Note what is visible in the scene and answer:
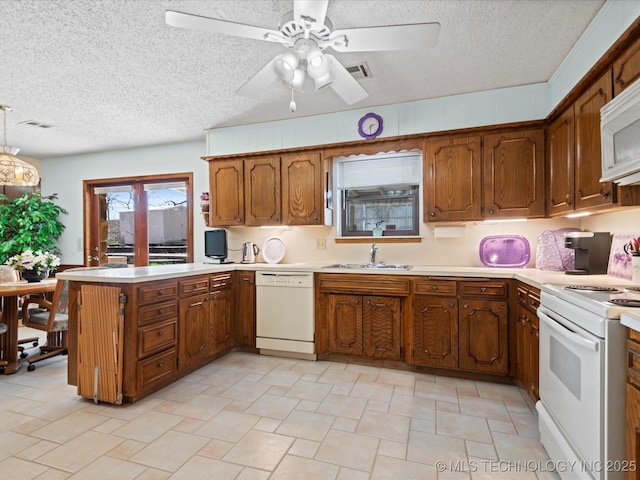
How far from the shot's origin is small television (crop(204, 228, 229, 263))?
4.09 meters

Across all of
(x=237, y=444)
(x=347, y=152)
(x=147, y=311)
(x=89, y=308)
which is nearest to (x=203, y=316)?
(x=147, y=311)

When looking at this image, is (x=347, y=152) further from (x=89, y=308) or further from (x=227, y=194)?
(x=89, y=308)

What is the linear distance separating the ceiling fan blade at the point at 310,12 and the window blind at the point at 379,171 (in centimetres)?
216

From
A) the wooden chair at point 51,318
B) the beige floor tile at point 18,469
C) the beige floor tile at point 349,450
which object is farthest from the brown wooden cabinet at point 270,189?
the beige floor tile at point 18,469

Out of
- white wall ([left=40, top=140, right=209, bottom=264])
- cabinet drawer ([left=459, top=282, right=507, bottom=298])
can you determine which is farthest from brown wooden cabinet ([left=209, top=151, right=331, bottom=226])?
cabinet drawer ([left=459, top=282, right=507, bottom=298])

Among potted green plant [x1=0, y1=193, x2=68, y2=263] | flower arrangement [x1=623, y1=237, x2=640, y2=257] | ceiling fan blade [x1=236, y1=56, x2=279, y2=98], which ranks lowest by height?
flower arrangement [x1=623, y1=237, x2=640, y2=257]

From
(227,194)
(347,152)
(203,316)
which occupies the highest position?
(347,152)

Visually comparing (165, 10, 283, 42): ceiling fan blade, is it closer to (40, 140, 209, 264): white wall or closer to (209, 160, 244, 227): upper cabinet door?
(209, 160, 244, 227): upper cabinet door

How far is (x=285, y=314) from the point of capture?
3322mm

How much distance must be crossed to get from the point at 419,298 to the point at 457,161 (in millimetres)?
1334

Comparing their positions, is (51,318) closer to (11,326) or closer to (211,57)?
(11,326)

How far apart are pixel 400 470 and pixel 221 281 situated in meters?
2.31

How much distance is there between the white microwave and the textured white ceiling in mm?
733

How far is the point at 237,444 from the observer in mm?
1889
